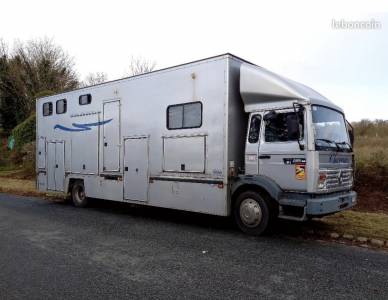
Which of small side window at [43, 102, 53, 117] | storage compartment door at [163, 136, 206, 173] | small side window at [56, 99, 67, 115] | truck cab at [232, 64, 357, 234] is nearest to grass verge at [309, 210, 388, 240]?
truck cab at [232, 64, 357, 234]

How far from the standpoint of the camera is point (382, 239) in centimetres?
697

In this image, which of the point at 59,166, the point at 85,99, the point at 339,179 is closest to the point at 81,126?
Result: the point at 85,99

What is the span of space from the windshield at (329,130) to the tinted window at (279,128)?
0.36 metres

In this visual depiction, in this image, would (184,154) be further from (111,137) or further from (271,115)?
(111,137)

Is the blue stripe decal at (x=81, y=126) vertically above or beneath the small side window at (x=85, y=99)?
beneath

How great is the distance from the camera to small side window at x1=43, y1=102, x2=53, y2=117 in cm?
1235

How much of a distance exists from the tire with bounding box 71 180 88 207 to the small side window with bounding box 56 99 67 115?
2.29m

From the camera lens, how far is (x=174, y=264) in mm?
5625

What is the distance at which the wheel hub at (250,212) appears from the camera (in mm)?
7273

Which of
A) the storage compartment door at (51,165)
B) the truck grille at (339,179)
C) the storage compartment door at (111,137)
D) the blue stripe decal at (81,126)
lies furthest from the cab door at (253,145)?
the storage compartment door at (51,165)

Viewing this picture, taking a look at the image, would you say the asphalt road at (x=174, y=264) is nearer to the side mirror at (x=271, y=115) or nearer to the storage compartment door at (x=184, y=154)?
the storage compartment door at (x=184, y=154)

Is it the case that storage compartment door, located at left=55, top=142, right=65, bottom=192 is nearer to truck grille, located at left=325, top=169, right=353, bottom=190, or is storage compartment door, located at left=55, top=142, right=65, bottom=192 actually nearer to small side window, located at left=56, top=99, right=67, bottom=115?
small side window, located at left=56, top=99, right=67, bottom=115

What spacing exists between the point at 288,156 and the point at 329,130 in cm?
108

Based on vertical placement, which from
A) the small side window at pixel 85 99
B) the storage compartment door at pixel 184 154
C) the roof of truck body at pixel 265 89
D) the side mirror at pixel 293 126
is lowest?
the storage compartment door at pixel 184 154
